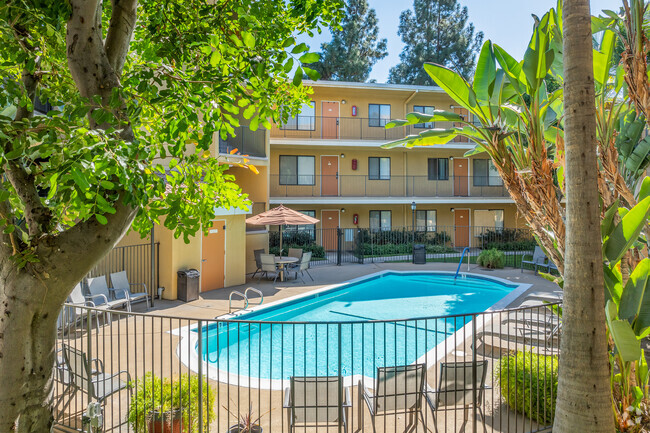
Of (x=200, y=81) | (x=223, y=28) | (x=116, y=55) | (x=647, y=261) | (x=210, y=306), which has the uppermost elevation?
(x=223, y=28)

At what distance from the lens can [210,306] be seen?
11.6m

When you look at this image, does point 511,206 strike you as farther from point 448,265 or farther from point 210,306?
point 210,306

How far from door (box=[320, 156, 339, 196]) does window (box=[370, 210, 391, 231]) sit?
10.2 feet

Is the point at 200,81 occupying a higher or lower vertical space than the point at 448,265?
higher

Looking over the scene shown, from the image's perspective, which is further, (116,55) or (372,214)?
(372,214)

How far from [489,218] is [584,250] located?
2630 cm

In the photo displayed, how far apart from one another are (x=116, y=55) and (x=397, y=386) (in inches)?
188

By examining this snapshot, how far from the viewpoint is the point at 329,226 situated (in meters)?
25.5

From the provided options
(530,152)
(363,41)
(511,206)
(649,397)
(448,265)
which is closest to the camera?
(530,152)

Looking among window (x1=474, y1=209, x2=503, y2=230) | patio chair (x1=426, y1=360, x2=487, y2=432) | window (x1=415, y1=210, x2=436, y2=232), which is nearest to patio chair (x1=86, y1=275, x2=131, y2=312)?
patio chair (x1=426, y1=360, x2=487, y2=432)

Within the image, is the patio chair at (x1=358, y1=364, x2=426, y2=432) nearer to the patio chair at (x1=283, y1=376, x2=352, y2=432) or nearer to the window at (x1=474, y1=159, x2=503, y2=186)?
the patio chair at (x1=283, y1=376, x2=352, y2=432)

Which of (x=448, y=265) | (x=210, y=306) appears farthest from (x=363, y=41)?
(x=210, y=306)

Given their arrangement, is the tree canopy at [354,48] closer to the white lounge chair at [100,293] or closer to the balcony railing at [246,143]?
the balcony railing at [246,143]

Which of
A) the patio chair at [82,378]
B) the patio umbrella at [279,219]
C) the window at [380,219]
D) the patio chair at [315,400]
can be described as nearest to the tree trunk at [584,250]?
the patio chair at [315,400]
